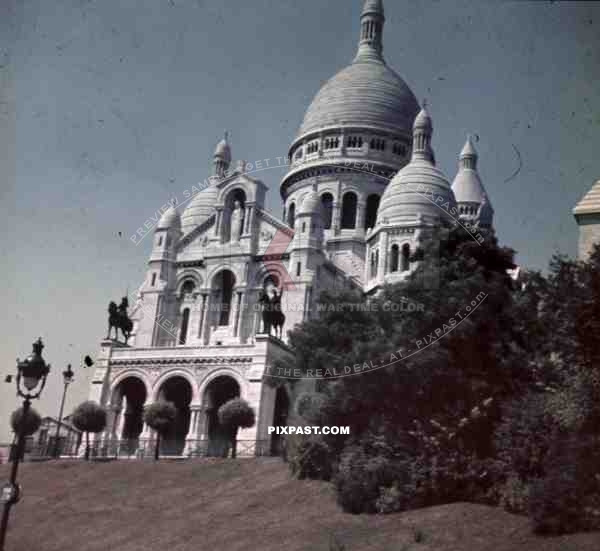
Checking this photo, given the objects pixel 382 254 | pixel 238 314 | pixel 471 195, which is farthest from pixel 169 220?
pixel 471 195

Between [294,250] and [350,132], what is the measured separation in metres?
18.3

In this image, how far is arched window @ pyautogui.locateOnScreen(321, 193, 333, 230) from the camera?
6694 centimetres

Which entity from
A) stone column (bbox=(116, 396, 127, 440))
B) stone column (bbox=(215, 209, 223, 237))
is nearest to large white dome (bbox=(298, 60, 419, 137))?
stone column (bbox=(215, 209, 223, 237))

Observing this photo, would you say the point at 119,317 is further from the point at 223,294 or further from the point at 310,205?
the point at 310,205

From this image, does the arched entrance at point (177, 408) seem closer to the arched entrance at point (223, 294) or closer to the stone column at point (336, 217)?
the arched entrance at point (223, 294)

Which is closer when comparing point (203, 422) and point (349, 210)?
point (203, 422)

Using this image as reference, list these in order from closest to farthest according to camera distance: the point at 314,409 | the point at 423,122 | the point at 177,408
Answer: the point at 314,409, the point at 177,408, the point at 423,122

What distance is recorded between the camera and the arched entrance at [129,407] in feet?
164

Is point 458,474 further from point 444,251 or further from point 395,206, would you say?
point 395,206

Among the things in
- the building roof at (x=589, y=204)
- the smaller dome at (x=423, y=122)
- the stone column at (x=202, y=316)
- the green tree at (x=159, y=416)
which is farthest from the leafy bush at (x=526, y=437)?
the smaller dome at (x=423, y=122)

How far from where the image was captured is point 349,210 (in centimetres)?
6769

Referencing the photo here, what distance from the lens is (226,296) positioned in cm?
5706

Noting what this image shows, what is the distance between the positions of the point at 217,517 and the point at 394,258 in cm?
2954

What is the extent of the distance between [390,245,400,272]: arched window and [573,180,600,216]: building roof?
27.8m
